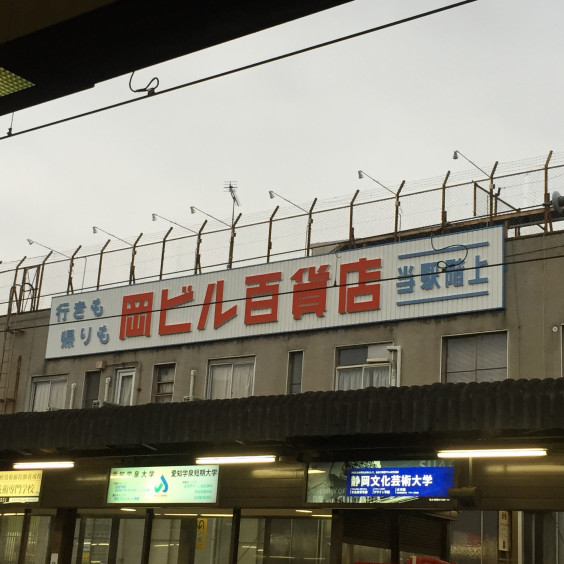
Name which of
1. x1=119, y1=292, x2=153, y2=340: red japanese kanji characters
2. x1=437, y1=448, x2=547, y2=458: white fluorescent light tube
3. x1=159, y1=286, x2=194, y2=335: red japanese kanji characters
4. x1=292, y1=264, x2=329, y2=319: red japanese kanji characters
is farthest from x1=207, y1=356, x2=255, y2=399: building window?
x1=437, y1=448, x2=547, y2=458: white fluorescent light tube

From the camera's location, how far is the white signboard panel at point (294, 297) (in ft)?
75.9

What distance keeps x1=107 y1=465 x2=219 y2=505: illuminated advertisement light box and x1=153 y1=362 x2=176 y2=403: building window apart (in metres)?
11.2

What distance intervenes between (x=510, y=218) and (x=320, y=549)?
36.4 feet

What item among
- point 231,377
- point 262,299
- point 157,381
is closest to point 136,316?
point 157,381

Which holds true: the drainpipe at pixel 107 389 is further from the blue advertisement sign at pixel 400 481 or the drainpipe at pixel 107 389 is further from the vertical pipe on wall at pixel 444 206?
the blue advertisement sign at pixel 400 481

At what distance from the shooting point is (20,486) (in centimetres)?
1805

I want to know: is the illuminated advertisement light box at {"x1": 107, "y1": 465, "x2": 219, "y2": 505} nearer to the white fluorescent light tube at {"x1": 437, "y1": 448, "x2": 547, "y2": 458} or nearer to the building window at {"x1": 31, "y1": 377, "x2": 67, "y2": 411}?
the white fluorescent light tube at {"x1": 437, "y1": 448, "x2": 547, "y2": 458}

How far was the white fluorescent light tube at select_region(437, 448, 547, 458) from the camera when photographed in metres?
12.6

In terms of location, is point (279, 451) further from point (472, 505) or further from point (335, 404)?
point (472, 505)

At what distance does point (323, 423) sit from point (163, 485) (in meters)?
3.88

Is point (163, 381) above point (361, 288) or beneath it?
beneath

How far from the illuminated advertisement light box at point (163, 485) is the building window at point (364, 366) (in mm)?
8732

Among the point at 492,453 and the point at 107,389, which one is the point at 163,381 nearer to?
the point at 107,389

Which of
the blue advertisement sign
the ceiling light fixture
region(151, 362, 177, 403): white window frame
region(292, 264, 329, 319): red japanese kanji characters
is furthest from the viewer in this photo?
region(151, 362, 177, 403): white window frame
